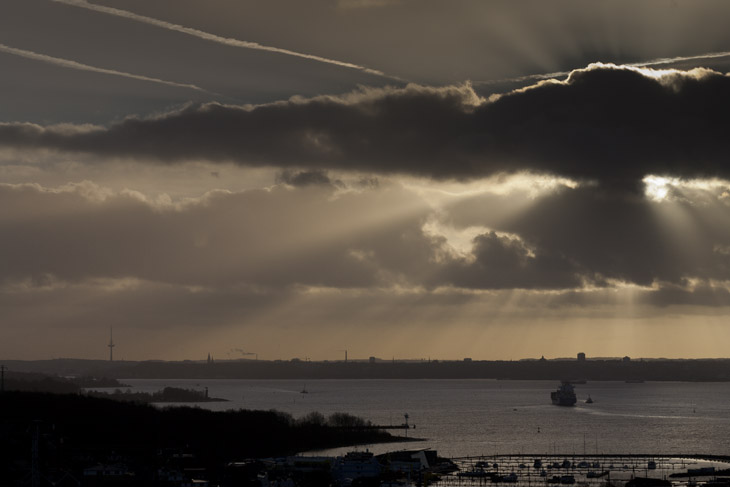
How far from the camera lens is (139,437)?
386ft

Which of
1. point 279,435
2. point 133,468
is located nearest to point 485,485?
point 133,468

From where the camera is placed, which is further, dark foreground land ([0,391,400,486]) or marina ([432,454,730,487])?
marina ([432,454,730,487])

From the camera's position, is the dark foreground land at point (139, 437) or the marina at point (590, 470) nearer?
the dark foreground land at point (139, 437)

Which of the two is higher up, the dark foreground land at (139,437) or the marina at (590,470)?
the dark foreground land at (139,437)

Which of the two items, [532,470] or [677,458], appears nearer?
[532,470]

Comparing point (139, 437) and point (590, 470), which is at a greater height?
point (139, 437)

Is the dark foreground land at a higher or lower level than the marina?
higher

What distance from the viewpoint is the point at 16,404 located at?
122688 mm

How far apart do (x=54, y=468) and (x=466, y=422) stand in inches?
3970

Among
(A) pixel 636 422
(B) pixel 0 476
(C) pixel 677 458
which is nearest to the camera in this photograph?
(B) pixel 0 476

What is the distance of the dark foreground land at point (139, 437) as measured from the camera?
8994cm

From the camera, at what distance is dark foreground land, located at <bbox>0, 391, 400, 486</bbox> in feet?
295

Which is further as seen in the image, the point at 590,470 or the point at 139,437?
the point at 139,437

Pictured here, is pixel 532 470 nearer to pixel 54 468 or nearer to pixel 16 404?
pixel 54 468
